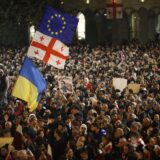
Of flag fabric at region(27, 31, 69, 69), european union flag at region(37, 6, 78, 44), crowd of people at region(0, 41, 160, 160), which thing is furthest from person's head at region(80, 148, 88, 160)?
european union flag at region(37, 6, 78, 44)

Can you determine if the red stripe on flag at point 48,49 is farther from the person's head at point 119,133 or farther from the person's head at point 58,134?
the person's head at point 119,133

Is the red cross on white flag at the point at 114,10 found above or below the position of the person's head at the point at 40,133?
above

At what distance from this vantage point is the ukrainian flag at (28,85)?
11.7 meters

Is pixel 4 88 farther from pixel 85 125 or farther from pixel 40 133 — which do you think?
pixel 40 133

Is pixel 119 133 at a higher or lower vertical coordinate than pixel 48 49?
lower

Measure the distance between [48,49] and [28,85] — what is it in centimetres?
134

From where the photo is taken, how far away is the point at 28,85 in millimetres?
11883

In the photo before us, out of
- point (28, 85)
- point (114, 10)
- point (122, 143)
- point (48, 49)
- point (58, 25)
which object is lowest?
point (122, 143)

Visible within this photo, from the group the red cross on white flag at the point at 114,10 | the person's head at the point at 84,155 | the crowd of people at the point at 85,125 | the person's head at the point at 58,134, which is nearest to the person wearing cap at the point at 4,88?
the crowd of people at the point at 85,125

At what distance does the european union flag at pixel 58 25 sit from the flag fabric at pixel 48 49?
0.42 ft

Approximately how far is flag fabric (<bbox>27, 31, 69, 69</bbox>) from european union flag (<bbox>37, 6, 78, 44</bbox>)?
0.13 meters

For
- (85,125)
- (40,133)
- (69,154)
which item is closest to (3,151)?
(69,154)

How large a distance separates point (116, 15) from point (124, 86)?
19.8m

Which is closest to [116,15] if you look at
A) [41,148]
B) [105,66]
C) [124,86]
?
[105,66]
